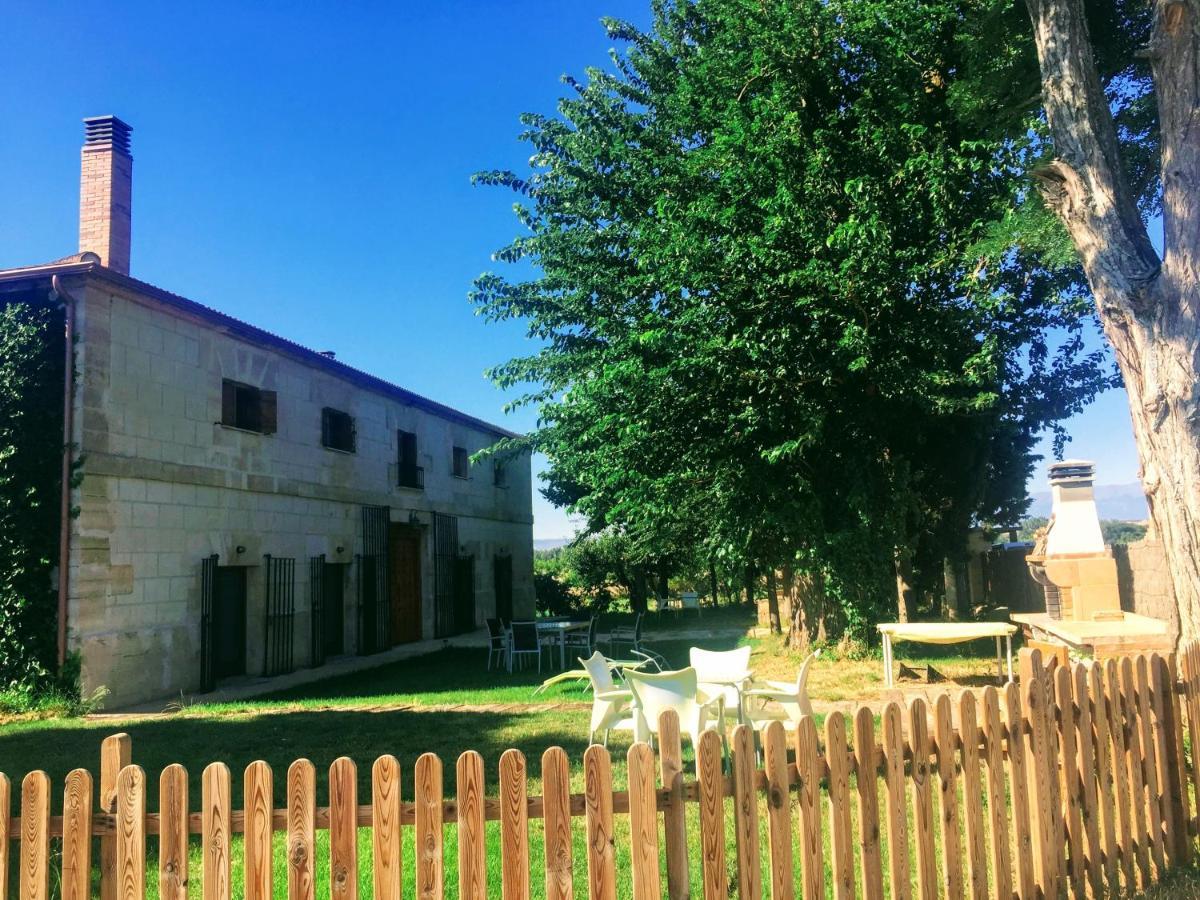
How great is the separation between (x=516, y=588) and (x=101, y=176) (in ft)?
50.6

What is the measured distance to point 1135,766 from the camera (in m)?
3.68

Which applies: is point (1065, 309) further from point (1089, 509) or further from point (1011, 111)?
point (1011, 111)

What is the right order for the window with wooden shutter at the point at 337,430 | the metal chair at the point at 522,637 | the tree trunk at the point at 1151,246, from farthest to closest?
Result: the window with wooden shutter at the point at 337,430, the metal chair at the point at 522,637, the tree trunk at the point at 1151,246

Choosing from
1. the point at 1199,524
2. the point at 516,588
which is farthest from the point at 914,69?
the point at 516,588

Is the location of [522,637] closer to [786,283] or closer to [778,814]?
[786,283]

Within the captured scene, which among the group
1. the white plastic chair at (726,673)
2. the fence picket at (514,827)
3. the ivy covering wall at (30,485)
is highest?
the ivy covering wall at (30,485)

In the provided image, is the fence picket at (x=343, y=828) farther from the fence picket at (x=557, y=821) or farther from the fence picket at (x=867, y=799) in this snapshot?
the fence picket at (x=867, y=799)

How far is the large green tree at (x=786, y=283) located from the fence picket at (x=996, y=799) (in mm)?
7558

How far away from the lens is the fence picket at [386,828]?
7.87 ft

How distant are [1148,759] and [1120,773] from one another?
0.32 metres

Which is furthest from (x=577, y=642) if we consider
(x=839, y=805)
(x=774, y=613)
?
(x=839, y=805)

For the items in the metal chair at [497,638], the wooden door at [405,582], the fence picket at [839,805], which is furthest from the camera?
the wooden door at [405,582]

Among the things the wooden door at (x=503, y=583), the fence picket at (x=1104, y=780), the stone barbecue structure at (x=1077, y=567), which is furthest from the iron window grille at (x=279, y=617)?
the fence picket at (x=1104, y=780)

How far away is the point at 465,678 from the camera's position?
12.4 meters
